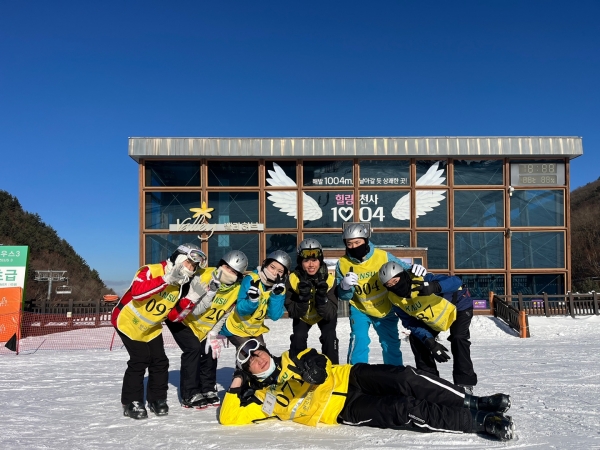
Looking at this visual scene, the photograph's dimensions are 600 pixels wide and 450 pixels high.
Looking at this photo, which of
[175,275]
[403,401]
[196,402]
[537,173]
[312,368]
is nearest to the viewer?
[403,401]

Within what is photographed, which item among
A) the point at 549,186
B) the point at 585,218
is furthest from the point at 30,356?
the point at 585,218

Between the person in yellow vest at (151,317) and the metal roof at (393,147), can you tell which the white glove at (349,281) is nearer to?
the person in yellow vest at (151,317)

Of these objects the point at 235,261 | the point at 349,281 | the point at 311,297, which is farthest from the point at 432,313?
the point at 235,261

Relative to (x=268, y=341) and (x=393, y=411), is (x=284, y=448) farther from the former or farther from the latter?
(x=268, y=341)

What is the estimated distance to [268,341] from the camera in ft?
47.3

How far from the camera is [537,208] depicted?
2339cm

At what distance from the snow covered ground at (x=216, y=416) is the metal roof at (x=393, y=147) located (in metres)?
13.9

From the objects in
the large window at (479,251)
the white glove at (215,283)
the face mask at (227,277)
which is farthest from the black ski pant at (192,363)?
the large window at (479,251)

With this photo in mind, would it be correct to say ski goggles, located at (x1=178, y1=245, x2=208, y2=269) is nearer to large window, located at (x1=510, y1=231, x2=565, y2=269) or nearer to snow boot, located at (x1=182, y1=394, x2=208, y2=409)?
snow boot, located at (x1=182, y1=394, x2=208, y2=409)

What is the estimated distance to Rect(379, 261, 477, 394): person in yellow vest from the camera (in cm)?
530

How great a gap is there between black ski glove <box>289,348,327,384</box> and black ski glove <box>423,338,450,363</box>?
4.51 ft

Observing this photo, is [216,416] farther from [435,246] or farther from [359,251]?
[435,246]

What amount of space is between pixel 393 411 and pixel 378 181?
764 inches

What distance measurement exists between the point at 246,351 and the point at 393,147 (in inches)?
A: 771
